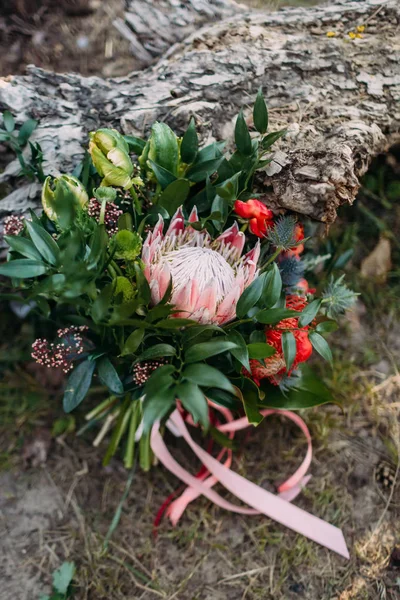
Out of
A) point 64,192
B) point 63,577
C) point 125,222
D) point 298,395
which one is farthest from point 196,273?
point 63,577

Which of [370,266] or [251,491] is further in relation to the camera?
[370,266]

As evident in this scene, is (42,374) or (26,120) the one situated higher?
(26,120)

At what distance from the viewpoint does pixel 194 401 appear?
662 millimetres

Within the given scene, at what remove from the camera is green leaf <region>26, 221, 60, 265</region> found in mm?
768

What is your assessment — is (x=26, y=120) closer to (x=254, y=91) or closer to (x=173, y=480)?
(x=254, y=91)

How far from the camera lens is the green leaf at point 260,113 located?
0.89 metres

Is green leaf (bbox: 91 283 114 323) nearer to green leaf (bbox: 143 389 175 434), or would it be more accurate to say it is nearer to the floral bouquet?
the floral bouquet

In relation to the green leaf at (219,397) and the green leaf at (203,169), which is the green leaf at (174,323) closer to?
the green leaf at (219,397)

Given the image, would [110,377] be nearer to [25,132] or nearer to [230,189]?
[230,189]

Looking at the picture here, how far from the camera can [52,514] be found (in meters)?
1.16

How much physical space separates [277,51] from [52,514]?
1.10 m

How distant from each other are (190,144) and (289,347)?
1.25ft

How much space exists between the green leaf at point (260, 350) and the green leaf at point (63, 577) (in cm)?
61

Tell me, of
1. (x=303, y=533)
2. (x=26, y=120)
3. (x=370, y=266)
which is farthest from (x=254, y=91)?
(x=303, y=533)
